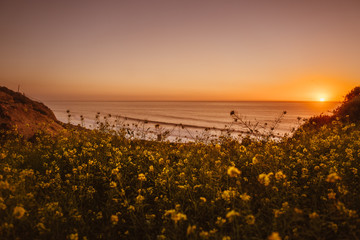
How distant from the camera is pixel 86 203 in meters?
4.31

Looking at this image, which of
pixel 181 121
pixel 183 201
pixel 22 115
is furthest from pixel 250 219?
pixel 181 121

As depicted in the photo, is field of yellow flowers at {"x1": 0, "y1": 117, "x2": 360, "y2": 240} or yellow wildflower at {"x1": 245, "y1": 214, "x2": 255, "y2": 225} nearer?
yellow wildflower at {"x1": 245, "y1": 214, "x2": 255, "y2": 225}

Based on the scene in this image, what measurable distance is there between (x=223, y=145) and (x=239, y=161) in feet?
6.92

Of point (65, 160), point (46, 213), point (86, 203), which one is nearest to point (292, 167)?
point (86, 203)

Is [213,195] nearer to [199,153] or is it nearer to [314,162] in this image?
[199,153]

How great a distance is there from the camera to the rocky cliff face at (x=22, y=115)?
9.58 meters

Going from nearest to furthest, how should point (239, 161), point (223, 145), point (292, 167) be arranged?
Result: 1. point (292, 167)
2. point (239, 161)
3. point (223, 145)

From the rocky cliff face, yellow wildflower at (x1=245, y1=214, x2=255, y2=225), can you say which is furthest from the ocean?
yellow wildflower at (x1=245, y1=214, x2=255, y2=225)

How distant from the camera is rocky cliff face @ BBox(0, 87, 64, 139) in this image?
31.4 feet

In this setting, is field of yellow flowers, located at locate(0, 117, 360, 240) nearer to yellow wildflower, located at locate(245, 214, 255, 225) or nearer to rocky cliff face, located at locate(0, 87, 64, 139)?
yellow wildflower, located at locate(245, 214, 255, 225)

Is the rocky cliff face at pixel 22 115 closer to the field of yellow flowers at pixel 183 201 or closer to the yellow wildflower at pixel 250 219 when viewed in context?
the field of yellow flowers at pixel 183 201

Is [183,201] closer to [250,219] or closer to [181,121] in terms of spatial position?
[250,219]

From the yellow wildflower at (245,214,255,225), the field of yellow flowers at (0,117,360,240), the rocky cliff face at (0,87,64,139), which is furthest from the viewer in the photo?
the rocky cliff face at (0,87,64,139)

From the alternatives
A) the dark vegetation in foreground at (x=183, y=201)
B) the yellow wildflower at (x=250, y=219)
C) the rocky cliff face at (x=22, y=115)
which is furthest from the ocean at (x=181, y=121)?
the yellow wildflower at (x=250, y=219)
